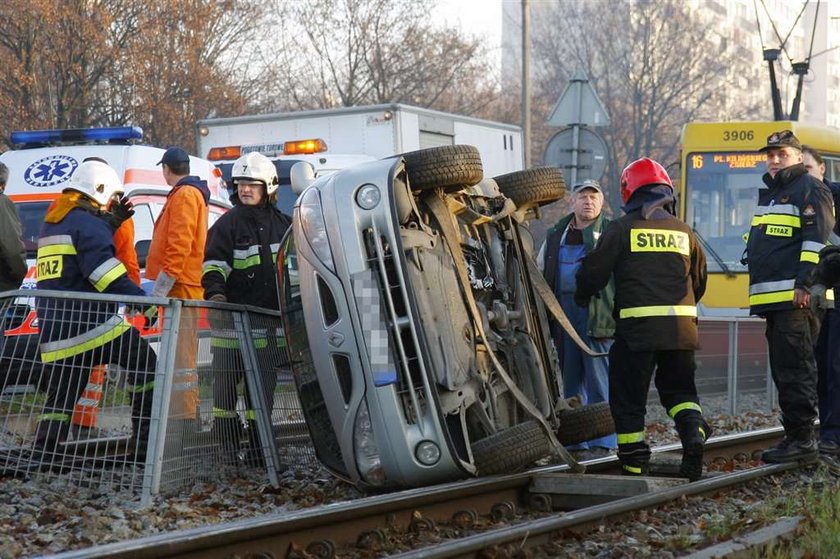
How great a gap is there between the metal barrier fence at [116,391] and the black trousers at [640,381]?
85.0 inches

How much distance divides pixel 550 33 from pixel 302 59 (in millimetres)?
28679

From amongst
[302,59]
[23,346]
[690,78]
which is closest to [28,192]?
[23,346]

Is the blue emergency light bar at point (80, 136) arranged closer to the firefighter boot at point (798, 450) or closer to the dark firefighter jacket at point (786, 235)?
the dark firefighter jacket at point (786, 235)

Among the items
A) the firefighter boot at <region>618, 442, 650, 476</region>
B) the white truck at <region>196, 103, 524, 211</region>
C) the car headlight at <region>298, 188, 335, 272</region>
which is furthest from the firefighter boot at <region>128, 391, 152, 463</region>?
the white truck at <region>196, 103, 524, 211</region>

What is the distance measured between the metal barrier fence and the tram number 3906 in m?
11.8

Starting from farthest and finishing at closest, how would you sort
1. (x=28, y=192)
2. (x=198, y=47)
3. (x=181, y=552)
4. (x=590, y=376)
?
(x=198, y=47) < (x=28, y=192) < (x=590, y=376) < (x=181, y=552)

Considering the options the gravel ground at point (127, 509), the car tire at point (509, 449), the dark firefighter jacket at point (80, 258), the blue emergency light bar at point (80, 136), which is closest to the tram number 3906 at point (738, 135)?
the blue emergency light bar at point (80, 136)

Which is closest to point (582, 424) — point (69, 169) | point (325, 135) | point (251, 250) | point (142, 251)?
point (251, 250)

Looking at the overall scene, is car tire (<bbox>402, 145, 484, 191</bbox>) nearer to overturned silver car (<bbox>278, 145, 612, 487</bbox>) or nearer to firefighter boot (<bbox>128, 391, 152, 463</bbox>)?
overturned silver car (<bbox>278, 145, 612, 487</bbox>)

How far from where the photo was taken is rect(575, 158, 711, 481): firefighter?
802 centimetres

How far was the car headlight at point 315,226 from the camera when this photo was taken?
7.45 m

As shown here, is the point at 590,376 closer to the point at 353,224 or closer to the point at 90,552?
the point at 353,224

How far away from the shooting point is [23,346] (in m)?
8.05

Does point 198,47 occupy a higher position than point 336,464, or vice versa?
point 198,47
